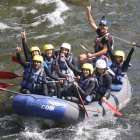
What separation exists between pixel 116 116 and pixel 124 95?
1.89 ft

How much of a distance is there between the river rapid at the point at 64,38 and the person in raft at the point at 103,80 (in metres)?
0.57

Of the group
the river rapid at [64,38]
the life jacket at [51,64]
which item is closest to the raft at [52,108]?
the river rapid at [64,38]

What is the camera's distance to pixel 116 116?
22.0 ft

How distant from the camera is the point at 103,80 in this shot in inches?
248

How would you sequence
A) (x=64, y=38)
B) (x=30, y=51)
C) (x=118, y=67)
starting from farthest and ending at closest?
(x=64, y=38), (x=118, y=67), (x=30, y=51)


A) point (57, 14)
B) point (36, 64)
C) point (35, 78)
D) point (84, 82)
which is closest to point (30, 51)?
point (36, 64)

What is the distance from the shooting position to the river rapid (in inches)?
235

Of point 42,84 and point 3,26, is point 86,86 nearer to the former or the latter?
point 42,84

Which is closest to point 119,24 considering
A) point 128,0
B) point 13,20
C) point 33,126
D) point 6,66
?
point 128,0

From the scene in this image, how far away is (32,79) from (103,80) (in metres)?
1.63

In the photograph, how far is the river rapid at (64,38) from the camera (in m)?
5.96

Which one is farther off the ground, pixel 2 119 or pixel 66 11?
pixel 66 11

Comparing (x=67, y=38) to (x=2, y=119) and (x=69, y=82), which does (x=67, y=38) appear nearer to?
(x=69, y=82)

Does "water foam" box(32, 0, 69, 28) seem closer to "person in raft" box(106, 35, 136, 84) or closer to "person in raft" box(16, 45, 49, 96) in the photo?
"person in raft" box(106, 35, 136, 84)
